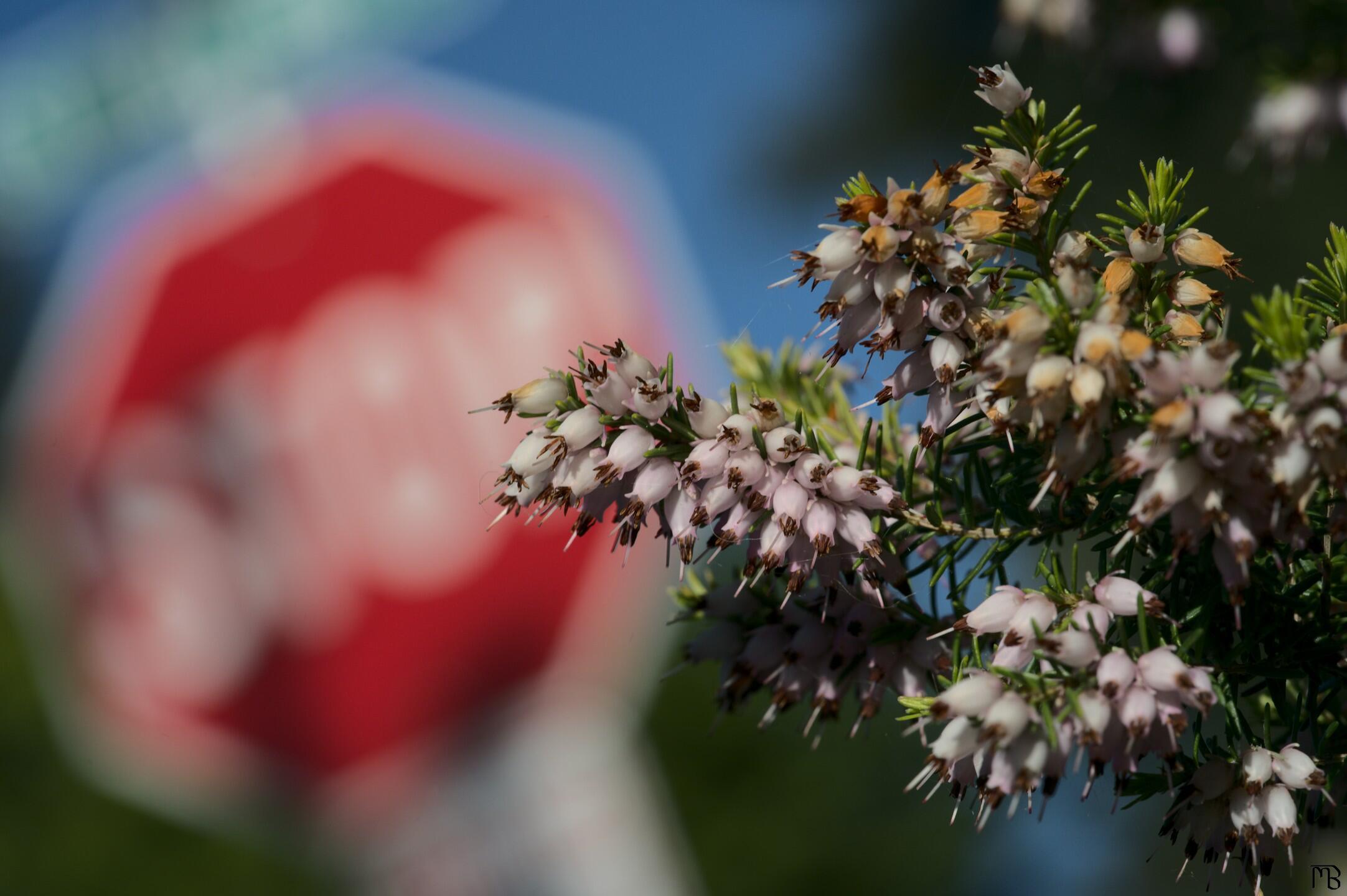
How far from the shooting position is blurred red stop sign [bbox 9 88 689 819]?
18188 mm

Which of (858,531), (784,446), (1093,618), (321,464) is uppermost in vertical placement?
(321,464)

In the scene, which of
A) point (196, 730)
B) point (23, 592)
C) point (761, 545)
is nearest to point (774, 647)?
point (761, 545)

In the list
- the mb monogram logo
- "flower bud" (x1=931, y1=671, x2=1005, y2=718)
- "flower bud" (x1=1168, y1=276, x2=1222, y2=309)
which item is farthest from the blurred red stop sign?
"flower bud" (x1=931, y1=671, x2=1005, y2=718)

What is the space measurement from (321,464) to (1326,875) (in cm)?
1800

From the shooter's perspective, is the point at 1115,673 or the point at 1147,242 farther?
the point at 1147,242

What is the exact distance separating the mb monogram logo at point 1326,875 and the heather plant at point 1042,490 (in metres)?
0.46

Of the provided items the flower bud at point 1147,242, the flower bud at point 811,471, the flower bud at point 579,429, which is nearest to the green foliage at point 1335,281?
the flower bud at point 1147,242

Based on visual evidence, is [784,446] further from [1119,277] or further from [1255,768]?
[1255,768]

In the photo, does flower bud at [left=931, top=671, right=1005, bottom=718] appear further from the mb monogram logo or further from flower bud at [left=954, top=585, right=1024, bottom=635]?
the mb monogram logo

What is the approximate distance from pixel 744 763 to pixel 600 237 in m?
11.0

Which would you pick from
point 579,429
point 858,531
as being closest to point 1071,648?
point 858,531

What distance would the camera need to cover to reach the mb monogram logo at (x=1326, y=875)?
5.90 ft

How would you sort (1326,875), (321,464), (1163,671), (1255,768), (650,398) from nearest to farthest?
(1163,671), (1255,768), (650,398), (1326,875), (321,464)

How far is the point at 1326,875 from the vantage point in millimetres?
1939
